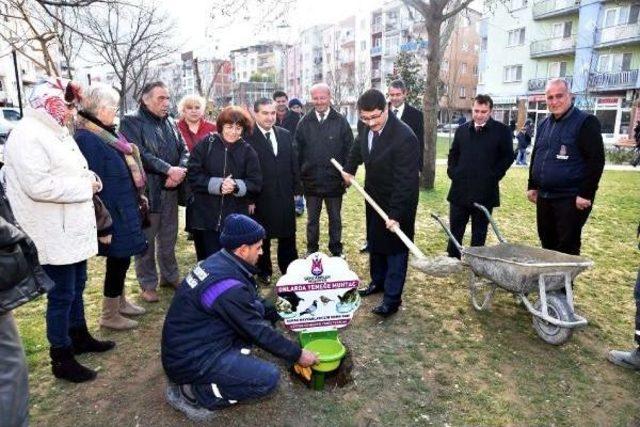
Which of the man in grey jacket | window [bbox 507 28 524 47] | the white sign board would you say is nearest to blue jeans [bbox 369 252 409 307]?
the white sign board

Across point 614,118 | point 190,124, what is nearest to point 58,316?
point 190,124

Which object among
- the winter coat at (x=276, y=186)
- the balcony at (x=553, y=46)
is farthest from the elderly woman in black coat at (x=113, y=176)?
the balcony at (x=553, y=46)

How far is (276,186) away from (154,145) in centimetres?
116

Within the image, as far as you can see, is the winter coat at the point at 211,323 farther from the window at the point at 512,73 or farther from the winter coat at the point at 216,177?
the window at the point at 512,73

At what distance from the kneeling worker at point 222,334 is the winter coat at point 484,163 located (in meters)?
2.80

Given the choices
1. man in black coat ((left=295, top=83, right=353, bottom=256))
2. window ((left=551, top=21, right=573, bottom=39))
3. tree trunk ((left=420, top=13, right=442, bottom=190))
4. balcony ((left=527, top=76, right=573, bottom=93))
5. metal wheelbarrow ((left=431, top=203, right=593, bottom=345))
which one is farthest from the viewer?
balcony ((left=527, top=76, right=573, bottom=93))

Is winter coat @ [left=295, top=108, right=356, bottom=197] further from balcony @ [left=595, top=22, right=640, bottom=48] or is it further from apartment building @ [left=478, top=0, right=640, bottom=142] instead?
balcony @ [left=595, top=22, right=640, bottom=48]

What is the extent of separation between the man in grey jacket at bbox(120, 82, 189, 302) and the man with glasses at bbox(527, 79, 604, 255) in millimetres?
3252

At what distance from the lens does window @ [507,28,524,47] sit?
32119 mm

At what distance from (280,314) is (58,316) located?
4.49ft

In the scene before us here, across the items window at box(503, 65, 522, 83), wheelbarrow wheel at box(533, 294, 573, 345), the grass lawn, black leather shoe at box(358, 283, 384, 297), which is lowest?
the grass lawn

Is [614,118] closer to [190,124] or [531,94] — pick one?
[531,94]

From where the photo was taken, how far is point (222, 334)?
246 cm

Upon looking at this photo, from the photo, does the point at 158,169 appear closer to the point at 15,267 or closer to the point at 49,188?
the point at 49,188
